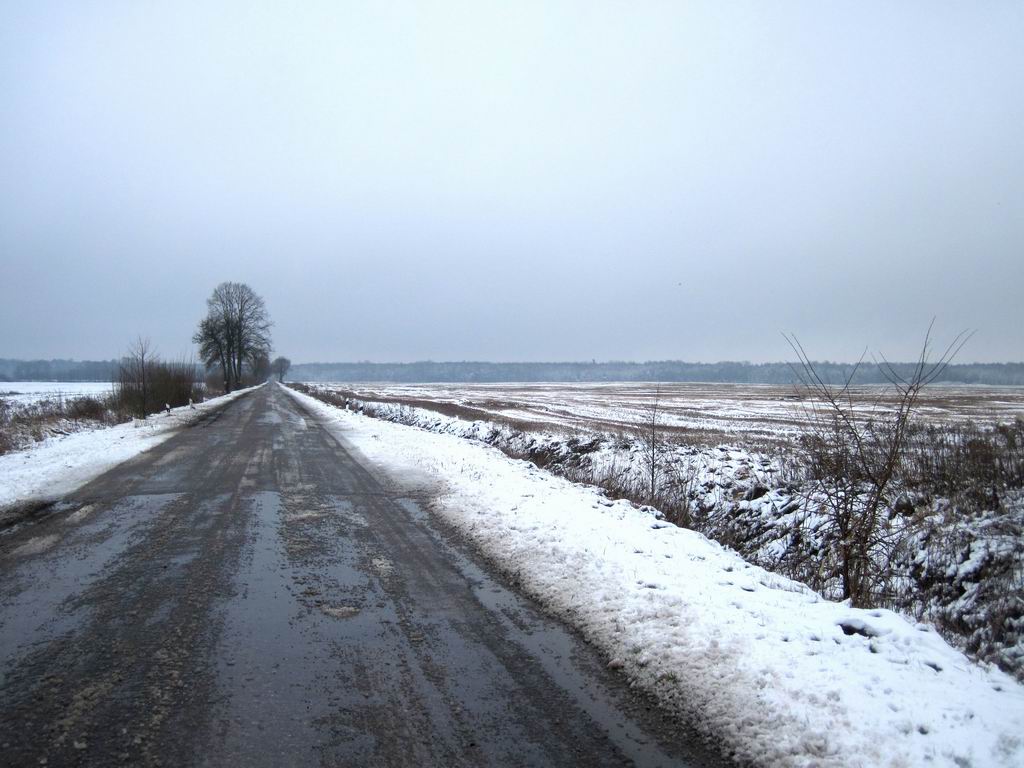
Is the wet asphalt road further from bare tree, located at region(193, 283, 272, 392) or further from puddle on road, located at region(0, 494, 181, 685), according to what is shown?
bare tree, located at region(193, 283, 272, 392)

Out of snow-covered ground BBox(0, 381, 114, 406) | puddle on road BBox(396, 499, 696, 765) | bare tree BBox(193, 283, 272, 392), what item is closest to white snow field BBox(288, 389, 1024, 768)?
puddle on road BBox(396, 499, 696, 765)

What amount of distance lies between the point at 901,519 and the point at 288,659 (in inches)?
341

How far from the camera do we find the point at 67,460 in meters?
14.2

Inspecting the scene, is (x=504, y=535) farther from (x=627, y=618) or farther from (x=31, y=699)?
(x=31, y=699)

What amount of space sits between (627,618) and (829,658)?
1.54m

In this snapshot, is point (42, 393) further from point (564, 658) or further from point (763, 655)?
point (763, 655)

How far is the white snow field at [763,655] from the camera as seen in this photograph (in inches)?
129

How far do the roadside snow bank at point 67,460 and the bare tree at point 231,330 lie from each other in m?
52.8

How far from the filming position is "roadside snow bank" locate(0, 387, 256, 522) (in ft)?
34.4

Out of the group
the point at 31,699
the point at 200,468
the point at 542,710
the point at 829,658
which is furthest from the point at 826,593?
the point at 200,468

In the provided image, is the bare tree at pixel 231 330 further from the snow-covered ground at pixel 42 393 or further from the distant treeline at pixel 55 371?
the distant treeline at pixel 55 371

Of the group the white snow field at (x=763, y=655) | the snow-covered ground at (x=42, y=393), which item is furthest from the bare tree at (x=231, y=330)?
the white snow field at (x=763, y=655)

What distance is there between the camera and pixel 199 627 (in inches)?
189

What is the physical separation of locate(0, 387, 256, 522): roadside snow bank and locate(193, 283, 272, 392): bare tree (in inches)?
2080
